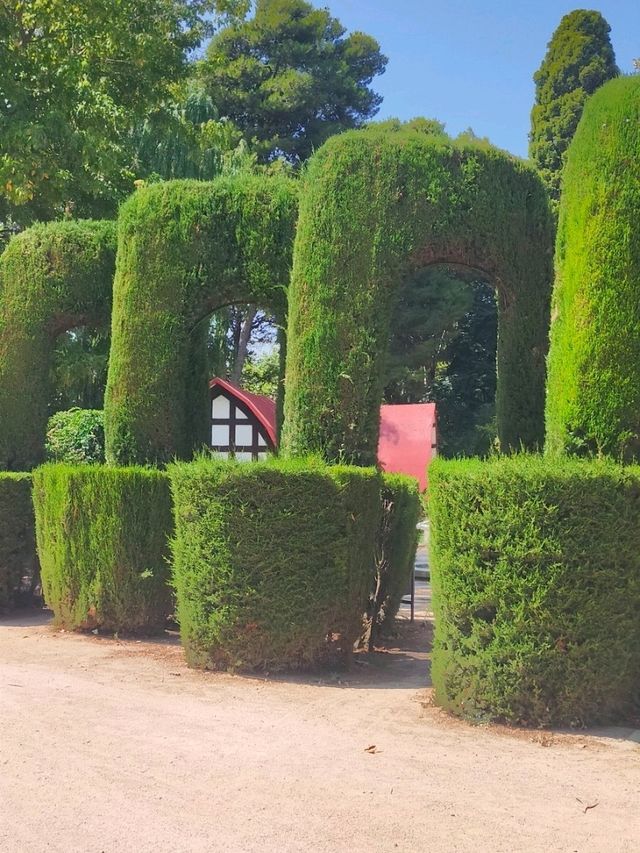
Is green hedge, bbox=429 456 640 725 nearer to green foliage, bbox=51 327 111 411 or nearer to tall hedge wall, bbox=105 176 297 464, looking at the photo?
tall hedge wall, bbox=105 176 297 464

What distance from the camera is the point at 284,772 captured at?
13.8 ft

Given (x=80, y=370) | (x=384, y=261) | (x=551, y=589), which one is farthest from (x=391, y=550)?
(x=80, y=370)

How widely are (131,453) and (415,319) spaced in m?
22.1

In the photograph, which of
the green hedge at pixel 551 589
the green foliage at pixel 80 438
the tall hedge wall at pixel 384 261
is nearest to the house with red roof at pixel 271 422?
the green foliage at pixel 80 438

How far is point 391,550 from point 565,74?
2843cm

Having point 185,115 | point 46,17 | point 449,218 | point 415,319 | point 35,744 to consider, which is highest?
point 185,115

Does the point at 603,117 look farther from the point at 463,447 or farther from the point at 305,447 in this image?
the point at 463,447

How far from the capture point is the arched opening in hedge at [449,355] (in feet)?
94.9

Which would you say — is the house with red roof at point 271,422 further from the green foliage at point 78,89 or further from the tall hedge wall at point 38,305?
the tall hedge wall at point 38,305

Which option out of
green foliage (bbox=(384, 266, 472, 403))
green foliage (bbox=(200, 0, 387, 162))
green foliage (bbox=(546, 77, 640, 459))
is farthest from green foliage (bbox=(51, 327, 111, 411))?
green foliage (bbox=(200, 0, 387, 162))

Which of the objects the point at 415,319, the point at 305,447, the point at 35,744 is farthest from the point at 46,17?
the point at 415,319

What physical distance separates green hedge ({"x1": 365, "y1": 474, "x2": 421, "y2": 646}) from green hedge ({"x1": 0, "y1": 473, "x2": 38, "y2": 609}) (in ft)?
12.2

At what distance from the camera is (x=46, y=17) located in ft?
39.7

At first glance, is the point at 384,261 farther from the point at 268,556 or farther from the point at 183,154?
the point at 183,154
